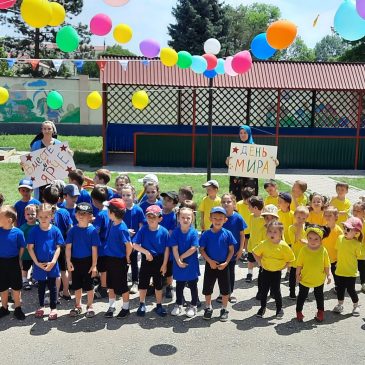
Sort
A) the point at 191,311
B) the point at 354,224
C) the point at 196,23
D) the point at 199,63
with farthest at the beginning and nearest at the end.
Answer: the point at 196,23
the point at 199,63
the point at 354,224
the point at 191,311

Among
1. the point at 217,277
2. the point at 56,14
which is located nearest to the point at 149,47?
the point at 56,14

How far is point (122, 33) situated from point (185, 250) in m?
4.31

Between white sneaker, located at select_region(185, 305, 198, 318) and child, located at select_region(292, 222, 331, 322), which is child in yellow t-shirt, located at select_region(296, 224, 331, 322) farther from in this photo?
white sneaker, located at select_region(185, 305, 198, 318)

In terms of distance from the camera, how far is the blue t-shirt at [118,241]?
16.1 ft

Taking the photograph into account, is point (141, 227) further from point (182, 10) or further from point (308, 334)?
point (182, 10)

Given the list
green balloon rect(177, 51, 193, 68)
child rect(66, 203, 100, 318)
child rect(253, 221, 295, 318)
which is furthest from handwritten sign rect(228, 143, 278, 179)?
child rect(66, 203, 100, 318)

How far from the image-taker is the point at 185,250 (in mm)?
4938

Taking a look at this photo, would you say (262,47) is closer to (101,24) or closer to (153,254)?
(101,24)

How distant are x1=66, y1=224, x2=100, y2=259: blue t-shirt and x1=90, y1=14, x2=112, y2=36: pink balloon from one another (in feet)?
13.0

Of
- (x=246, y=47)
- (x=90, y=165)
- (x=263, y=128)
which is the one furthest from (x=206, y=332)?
(x=246, y=47)

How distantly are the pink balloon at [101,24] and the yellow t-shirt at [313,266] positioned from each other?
188 inches

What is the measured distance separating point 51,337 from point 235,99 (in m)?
12.7

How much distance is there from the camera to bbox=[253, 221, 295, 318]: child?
4883 mm

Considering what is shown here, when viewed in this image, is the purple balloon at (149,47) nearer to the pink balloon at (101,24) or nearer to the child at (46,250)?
the pink balloon at (101,24)
